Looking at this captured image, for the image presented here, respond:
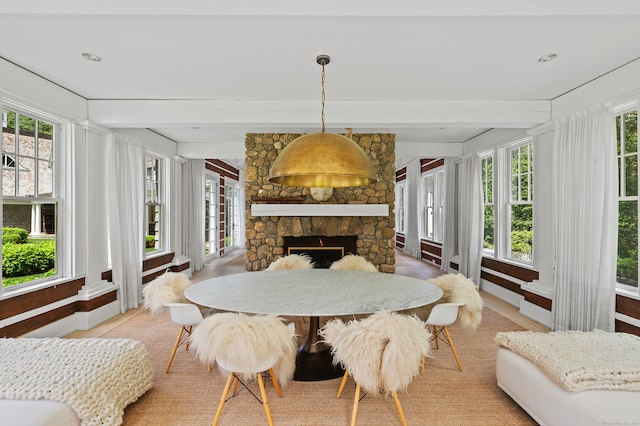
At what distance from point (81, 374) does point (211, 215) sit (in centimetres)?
649

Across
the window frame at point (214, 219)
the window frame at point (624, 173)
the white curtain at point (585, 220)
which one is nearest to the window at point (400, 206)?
the window frame at point (214, 219)

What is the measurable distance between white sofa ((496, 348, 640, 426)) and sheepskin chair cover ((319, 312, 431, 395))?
0.76 metres

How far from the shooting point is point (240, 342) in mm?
1747

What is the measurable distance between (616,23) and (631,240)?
1906 mm

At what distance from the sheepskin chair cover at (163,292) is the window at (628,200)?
404 centimetres

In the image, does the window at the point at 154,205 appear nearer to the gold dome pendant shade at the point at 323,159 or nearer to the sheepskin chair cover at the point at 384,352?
the gold dome pendant shade at the point at 323,159

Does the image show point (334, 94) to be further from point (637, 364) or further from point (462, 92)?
point (637, 364)

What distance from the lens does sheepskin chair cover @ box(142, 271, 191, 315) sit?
241cm

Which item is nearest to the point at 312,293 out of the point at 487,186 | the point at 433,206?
the point at 487,186

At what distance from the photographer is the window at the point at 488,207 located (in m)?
5.34

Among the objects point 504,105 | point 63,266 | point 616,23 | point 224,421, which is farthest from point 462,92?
point 63,266

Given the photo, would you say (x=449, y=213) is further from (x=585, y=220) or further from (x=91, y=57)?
(x=91, y=57)

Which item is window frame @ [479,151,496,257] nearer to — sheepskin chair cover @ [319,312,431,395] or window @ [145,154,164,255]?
sheepskin chair cover @ [319,312,431,395]

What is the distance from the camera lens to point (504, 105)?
3.74 m
